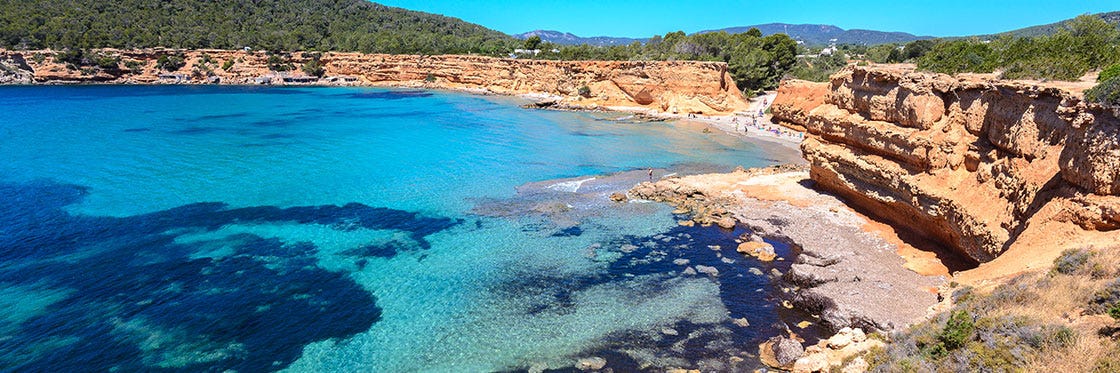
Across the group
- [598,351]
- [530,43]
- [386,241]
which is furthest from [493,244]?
[530,43]

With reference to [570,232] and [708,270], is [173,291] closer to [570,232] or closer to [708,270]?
[570,232]

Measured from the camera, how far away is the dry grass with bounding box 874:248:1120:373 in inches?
353

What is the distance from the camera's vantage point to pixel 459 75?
104750mm

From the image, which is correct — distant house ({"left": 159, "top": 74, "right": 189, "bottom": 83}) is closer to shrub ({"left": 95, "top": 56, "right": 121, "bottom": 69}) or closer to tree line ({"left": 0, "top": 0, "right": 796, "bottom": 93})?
tree line ({"left": 0, "top": 0, "right": 796, "bottom": 93})

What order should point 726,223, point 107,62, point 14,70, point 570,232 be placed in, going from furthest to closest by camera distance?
1. point 107,62
2. point 14,70
3. point 726,223
4. point 570,232

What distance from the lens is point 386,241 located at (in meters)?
24.3

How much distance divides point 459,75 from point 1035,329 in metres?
102

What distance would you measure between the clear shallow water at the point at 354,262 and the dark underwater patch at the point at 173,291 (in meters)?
0.09

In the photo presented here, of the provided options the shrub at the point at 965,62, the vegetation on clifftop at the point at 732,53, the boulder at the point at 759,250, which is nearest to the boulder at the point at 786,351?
the boulder at the point at 759,250

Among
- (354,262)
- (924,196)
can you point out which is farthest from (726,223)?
(354,262)

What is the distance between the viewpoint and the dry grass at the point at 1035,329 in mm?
8977

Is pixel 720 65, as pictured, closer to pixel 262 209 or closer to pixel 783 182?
pixel 783 182

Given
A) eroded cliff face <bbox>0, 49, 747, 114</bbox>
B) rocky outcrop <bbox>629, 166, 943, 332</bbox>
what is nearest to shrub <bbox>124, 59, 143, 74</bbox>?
eroded cliff face <bbox>0, 49, 747, 114</bbox>

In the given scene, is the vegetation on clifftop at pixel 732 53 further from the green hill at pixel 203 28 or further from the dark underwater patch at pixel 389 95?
the green hill at pixel 203 28
